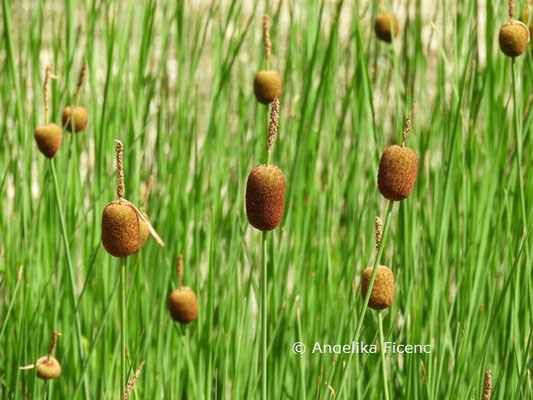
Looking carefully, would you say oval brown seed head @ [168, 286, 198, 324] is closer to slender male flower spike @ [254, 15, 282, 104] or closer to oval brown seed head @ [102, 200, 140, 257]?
slender male flower spike @ [254, 15, 282, 104]

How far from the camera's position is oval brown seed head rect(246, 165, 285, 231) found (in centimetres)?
110

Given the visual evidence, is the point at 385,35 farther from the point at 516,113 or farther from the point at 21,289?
the point at 21,289

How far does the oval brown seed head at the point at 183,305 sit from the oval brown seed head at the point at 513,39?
Answer: 71cm

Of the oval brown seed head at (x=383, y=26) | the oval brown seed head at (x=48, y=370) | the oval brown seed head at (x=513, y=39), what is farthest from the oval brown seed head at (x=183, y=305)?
the oval brown seed head at (x=383, y=26)

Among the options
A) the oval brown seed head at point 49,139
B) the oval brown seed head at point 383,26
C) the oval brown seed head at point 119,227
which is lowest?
the oval brown seed head at point 119,227

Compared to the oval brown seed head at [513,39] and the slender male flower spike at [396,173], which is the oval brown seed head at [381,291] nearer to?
the slender male flower spike at [396,173]

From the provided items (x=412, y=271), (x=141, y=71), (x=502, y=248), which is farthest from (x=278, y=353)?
(x=141, y=71)

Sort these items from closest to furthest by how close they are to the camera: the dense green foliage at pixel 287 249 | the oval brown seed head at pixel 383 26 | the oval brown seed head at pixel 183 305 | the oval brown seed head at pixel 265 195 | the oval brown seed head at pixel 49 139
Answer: the oval brown seed head at pixel 265 195 < the oval brown seed head at pixel 49 139 < the oval brown seed head at pixel 183 305 < the dense green foliage at pixel 287 249 < the oval brown seed head at pixel 383 26

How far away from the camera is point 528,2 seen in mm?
2119

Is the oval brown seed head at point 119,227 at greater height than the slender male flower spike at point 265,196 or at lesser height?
lesser

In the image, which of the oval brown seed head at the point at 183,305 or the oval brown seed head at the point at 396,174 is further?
the oval brown seed head at the point at 183,305

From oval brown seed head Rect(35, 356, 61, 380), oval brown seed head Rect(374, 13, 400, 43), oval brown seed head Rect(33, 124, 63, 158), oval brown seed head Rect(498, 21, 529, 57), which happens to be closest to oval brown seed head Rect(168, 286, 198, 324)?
oval brown seed head Rect(35, 356, 61, 380)

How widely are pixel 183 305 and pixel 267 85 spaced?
445 millimetres

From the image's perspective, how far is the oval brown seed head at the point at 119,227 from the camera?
43.5 inches
